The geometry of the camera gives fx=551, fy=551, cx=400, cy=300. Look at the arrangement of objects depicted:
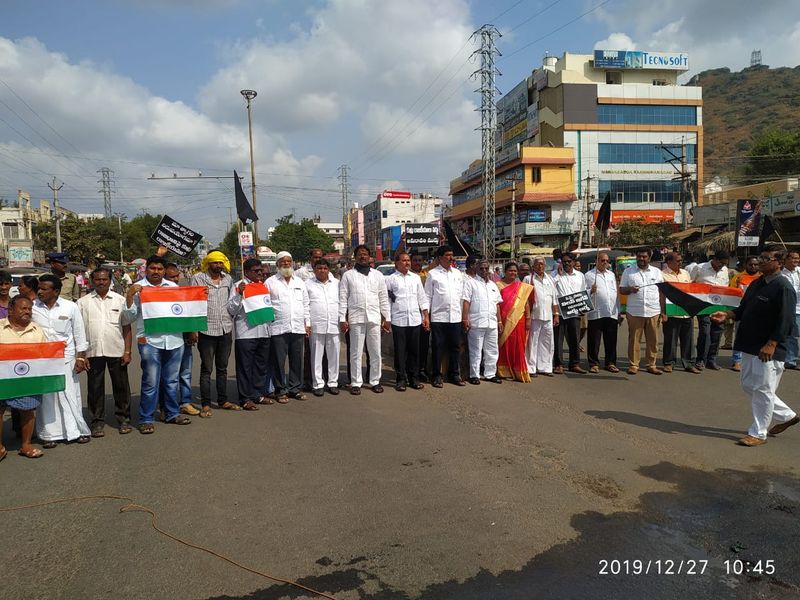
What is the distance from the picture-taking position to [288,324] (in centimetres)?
737

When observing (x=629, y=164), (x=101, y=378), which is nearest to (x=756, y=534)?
(x=101, y=378)

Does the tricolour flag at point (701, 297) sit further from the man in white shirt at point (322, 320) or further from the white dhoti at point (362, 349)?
the man in white shirt at point (322, 320)

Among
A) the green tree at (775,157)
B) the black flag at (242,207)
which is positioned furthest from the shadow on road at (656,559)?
the green tree at (775,157)

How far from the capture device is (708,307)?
26.7 ft

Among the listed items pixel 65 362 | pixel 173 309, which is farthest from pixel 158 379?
pixel 65 362

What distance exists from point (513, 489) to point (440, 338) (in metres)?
3.90

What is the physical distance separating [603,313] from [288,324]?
5.10m

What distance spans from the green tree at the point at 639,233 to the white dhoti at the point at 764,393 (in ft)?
129

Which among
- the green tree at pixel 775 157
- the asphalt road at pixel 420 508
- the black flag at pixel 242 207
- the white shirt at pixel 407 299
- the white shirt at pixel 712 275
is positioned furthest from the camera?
the green tree at pixel 775 157

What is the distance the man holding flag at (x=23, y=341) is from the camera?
5312 mm

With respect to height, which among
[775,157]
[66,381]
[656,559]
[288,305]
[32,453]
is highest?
[775,157]

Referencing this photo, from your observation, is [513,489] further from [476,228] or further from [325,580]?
[476,228]

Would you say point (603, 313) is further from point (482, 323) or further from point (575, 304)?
point (482, 323)

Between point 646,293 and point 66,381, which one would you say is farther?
point 646,293
